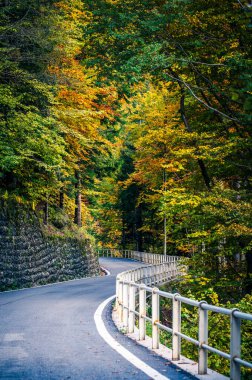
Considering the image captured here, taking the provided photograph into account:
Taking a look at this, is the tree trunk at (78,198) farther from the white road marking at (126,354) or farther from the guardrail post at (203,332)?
the guardrail post at (203,332)

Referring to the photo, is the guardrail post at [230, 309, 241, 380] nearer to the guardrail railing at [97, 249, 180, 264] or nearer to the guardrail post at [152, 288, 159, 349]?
the guardrail post at [152, 288, 159, 349]

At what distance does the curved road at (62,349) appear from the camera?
6.94m

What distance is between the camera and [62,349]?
8.87 m

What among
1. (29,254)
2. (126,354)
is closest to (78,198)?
(29,254)

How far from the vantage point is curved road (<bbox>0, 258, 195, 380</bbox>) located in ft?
22.8

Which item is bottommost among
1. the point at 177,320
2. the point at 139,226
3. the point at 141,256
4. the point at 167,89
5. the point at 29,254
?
the point at 141,256

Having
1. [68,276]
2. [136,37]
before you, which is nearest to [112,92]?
[68,276]

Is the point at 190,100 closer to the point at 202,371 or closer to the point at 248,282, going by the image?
the point at 248,282

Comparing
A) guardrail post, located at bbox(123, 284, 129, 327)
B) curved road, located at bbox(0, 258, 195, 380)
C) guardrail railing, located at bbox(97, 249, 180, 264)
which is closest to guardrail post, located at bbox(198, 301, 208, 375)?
curved road, located at bbox(0, 258, 195, 380)

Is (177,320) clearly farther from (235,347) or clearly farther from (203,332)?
(235,347)

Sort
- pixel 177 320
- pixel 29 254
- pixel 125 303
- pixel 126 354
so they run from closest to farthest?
pixel 177 320, pixel 126 354, pixel 125 303, pixel 29 254

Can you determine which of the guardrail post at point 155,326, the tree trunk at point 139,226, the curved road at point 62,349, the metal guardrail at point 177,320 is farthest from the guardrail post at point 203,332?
the tree trunk at point 139,226

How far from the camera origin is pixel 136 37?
1712 cm

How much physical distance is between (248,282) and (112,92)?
16.0m
